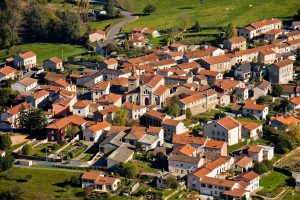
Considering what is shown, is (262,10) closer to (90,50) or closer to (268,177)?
(90,50)

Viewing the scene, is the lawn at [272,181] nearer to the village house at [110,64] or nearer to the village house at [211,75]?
the village house at [211,75]

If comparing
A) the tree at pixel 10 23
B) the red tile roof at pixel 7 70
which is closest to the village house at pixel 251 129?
the red tile roof at pixel 7 70

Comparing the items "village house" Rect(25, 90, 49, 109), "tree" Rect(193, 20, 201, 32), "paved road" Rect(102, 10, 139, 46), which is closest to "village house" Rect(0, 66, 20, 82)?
"village house" Rect(25, 90, 49, 109)

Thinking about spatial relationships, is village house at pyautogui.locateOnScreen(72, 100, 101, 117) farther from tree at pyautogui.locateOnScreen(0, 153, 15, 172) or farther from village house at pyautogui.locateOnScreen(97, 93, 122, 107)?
tree at pyautogui.locateOnScreen(0, 153, 15, 172)

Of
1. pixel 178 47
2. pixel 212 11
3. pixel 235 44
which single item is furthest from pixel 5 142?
pixel 212 11

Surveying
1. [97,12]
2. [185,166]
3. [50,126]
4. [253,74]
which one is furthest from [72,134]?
[97,12]

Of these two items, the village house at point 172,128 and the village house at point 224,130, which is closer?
the village house at point 224,130
